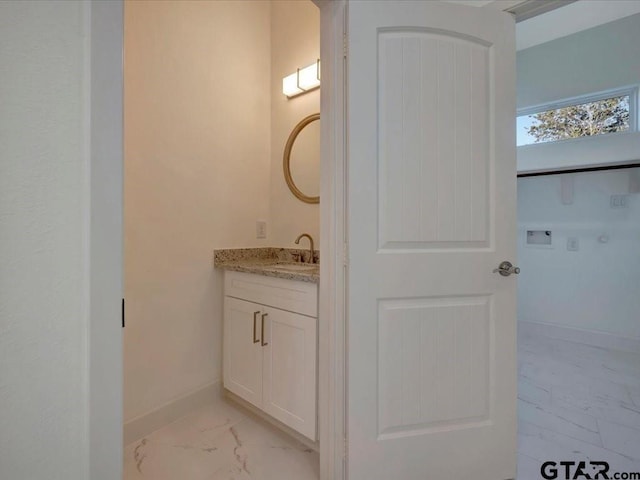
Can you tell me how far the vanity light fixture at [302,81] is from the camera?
2145 millimetres

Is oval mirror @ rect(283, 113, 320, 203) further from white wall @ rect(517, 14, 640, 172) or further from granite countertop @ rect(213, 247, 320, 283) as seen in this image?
white wall @ rect(517, 14, 640, 172)

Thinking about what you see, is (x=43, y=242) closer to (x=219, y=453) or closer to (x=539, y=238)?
(x=219, y=453)

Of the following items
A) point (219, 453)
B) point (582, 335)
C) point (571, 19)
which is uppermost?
point (571, 19)

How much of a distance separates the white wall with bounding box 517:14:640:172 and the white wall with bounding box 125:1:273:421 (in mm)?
2904

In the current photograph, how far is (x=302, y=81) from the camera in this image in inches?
86.8

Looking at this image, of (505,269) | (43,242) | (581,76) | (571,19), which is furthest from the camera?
(581,76)

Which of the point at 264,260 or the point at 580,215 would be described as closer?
the point at 264,260

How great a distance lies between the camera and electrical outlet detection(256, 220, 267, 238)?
239cm

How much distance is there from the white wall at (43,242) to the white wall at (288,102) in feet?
5.29

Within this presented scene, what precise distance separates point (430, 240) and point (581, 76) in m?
3.30

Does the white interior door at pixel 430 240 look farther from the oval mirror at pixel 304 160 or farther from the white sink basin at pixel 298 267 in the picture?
the oval mirror at pixel 304 160

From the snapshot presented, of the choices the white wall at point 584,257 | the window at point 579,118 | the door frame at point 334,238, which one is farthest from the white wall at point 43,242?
the white wall at point 584,257

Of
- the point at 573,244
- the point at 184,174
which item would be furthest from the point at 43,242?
the point at 573,244

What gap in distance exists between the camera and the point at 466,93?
4.47 feet
